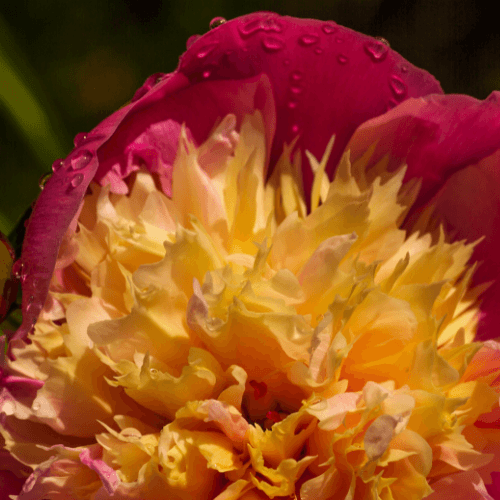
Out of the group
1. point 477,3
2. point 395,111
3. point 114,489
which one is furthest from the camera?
point 477,3

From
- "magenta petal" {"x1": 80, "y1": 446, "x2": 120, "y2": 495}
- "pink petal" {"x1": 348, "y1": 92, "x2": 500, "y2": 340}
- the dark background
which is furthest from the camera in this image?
the dark background

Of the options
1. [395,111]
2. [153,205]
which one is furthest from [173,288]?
[395,111]

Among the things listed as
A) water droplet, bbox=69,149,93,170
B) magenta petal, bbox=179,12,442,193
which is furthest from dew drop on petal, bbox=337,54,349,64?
water droplet, bbox=69,149,93,170

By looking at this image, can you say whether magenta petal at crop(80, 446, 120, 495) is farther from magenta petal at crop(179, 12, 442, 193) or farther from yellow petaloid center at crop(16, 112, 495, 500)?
magenta petal at crop(179, 12, 442, 193)

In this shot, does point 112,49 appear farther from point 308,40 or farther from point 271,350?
point 271,350

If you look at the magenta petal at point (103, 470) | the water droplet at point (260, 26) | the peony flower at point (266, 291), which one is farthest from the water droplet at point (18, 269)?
the water droplet at point (260, 26)

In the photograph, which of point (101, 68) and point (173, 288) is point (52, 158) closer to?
point (101, 68)
